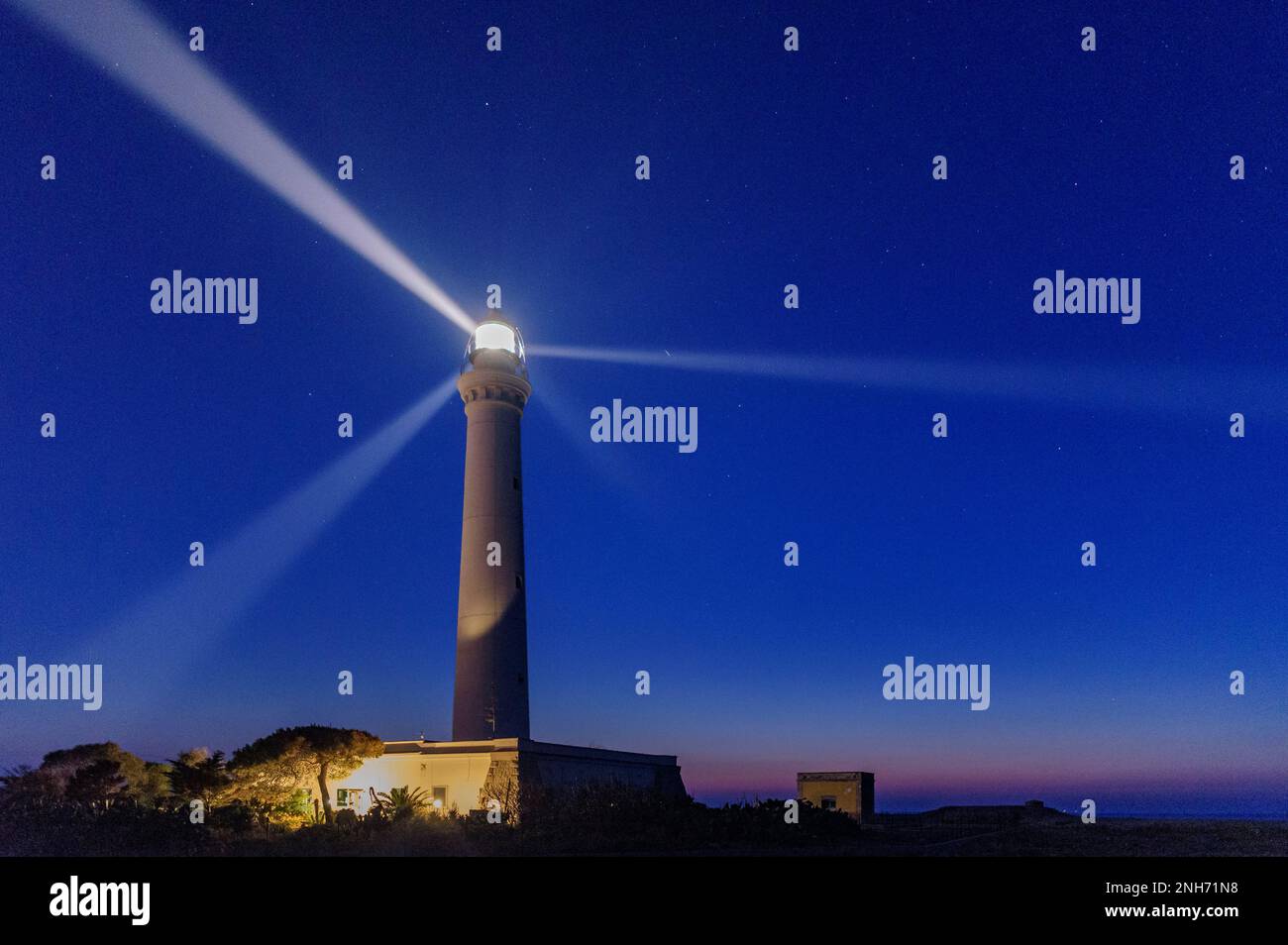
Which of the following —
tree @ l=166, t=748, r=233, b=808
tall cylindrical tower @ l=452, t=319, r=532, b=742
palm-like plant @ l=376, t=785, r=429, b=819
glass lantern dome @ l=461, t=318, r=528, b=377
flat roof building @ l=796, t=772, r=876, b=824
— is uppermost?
glass lantern dome @ l=461, t=318, r=528, b=377

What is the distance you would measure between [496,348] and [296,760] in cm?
1723

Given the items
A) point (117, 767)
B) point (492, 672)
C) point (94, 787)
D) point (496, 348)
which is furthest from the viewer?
point (496, 348)

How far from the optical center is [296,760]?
91.1ft

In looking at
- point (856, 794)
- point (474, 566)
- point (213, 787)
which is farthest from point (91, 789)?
point (856, 794)

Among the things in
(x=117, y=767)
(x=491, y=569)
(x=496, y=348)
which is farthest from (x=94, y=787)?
(x=496, y=348)

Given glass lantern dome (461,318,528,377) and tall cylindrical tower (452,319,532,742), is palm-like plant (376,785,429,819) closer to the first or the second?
tall cylindrical tower (452,319,532,742)

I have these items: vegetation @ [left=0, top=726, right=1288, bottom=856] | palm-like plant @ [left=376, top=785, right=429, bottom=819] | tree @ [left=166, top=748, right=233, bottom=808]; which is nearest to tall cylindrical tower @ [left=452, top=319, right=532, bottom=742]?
palm-like plant @ [left=376, top=785, right=429, bottom=819]

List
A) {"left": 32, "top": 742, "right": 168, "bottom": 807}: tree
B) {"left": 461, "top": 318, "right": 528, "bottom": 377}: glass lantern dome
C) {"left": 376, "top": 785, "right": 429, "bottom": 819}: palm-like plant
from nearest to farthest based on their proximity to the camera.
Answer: {"left": 376, "top": 785, "right": 429, "bottom": 819}: palm-like plant
{"left": 32, "top": 742, "right": 168, "bottom": 807}: tree
{"left": 461, "top": 318, "right": 528, "bottom": 377}: glass lantern dome

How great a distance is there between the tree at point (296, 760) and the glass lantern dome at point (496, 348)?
14.8 metres

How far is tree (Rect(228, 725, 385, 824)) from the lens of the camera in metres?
27.5

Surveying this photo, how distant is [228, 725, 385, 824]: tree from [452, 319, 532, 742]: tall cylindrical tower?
4491mm

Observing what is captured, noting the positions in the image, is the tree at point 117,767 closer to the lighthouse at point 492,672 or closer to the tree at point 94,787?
the tree at point 94,787

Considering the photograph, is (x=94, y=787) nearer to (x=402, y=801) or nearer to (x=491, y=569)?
(x=402, y=801)

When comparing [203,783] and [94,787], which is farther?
[94,787]
